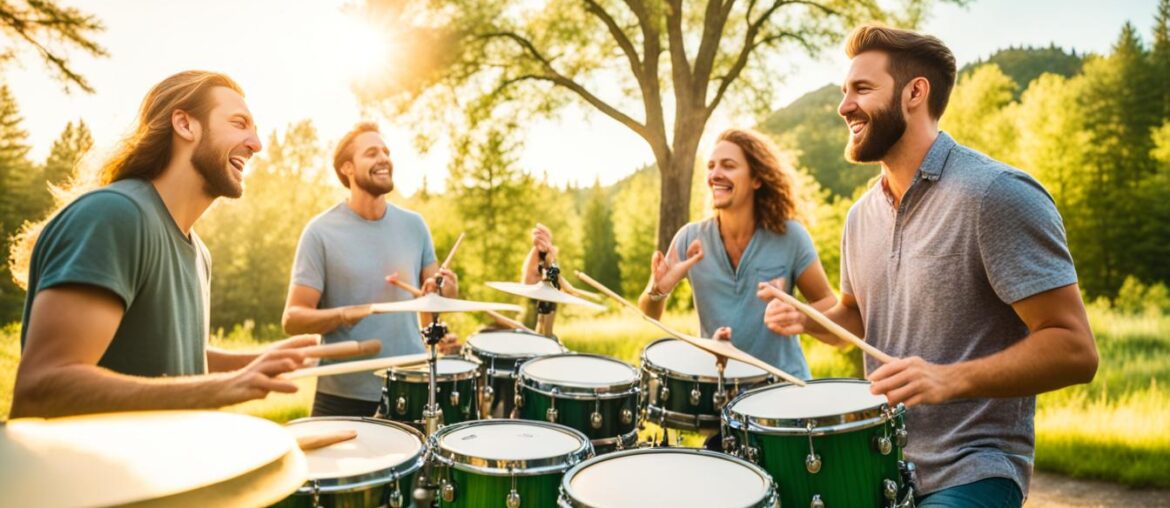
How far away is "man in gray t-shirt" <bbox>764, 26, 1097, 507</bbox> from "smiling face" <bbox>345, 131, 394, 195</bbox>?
2.78 metres

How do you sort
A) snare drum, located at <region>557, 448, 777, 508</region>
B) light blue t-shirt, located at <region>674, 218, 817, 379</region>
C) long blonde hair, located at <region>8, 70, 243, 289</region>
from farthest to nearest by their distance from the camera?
light blue t-shirt, located at <region>674, 218, 817, 379</region>, long blonde hair, located at <region>8, 70, 243, 289</region>, snare drum, located at <region>557, 448, 777, 508</region>

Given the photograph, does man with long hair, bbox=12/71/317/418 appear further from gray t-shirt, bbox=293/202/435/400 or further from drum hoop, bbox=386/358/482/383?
gray t-shirt, bbox=293/202/435/400

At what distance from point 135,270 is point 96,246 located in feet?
0.53

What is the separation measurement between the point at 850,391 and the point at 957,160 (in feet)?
3.29

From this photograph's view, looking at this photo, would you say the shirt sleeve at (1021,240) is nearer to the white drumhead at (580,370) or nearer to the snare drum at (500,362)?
the white drumhead at (580,370)

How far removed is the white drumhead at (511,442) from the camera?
9.31 ft

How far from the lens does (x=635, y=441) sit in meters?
4.04

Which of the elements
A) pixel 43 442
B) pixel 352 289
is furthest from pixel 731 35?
pixel 43 442

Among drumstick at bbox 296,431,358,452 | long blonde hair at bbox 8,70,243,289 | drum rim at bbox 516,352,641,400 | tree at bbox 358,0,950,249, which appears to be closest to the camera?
long blonde hair at bbox 8,70,243,289

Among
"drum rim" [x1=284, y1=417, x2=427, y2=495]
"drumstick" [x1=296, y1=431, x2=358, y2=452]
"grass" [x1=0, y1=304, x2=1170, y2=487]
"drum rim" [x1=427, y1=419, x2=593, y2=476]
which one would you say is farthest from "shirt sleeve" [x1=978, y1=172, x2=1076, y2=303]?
"grass" [x1=0, y1=304, x2=1170, y2=487]

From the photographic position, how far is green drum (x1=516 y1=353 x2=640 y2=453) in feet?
12.5

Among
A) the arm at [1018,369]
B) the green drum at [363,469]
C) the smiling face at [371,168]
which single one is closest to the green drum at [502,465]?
the green drum at [363,469]

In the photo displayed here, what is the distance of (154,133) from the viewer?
2504 millimetres

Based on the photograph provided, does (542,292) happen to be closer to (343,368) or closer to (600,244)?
(343,368)
